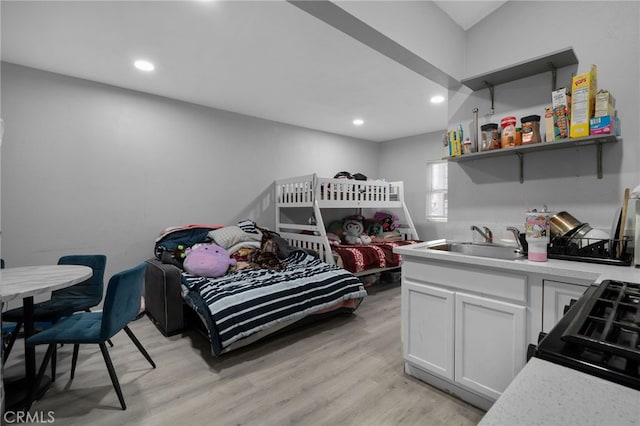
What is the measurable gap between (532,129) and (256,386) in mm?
2228

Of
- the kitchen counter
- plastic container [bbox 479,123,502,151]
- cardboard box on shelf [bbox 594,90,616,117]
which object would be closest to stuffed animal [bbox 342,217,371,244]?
plastic container [bbox 479,123,502,151]

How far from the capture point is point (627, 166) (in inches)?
61.6

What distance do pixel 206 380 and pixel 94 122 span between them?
2720mm

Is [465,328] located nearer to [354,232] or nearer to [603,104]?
[603,104]

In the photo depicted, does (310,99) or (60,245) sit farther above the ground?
(310,99)

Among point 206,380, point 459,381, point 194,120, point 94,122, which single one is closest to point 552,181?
point 459,381

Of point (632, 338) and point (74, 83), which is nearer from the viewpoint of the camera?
point (632, 338)

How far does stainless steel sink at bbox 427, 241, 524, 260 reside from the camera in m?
1.74

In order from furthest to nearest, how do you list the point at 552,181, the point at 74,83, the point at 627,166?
1. the point at 74,83
2. the point at 552,181
3. the point at 627,166

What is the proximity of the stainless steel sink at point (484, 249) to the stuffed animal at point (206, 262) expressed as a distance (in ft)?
6.32

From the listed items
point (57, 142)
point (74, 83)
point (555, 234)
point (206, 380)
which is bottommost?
point (206, 380)

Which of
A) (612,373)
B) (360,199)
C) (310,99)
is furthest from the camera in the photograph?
(360,199)

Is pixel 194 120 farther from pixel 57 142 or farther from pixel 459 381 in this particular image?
pixel 459 381

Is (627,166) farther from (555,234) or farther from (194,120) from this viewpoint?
(194,120)
